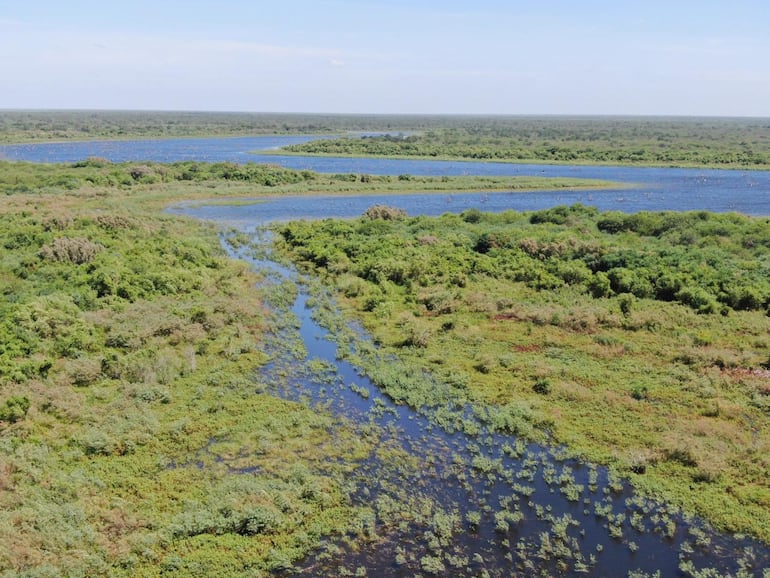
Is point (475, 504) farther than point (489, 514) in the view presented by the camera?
Yes

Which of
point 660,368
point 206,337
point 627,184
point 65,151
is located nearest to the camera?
point 660,368

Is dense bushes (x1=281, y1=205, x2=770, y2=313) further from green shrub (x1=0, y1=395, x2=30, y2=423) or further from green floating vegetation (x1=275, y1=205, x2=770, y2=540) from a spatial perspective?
green shrub (x1=0, y1=395, x2=30, y2=423)

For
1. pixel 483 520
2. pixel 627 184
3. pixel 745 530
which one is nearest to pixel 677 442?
pixel 745 530

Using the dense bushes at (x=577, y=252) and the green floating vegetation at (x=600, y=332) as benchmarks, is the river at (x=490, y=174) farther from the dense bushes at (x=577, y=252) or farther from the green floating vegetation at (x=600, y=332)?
the green floating vegetation at (x=600, y=332)

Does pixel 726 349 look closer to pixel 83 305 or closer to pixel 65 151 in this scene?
pixel 83 305

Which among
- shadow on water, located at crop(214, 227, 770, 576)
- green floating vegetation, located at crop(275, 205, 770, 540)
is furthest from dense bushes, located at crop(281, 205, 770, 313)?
shadow on water, located at crop(214, 227, 770, 576)

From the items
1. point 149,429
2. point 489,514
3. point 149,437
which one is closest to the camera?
point 489,514

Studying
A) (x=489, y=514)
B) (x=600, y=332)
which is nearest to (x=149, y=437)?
(x=489, y=514)

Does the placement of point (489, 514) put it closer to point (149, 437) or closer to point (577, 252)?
point (149, 437)
